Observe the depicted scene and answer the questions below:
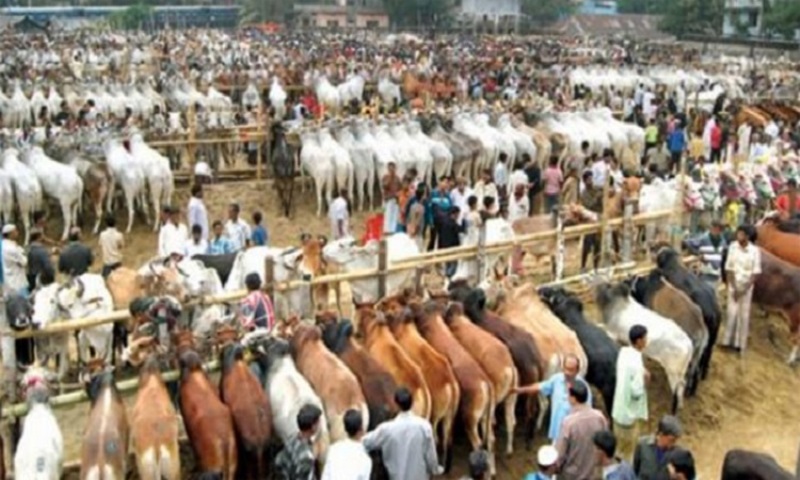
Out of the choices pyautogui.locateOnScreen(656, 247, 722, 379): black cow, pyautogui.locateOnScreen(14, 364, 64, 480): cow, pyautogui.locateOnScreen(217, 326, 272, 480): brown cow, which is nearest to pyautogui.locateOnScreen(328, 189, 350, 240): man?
pyautogui.locateOnScreen(656, 247, 722, 379): black cow

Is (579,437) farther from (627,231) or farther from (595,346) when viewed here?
(627,231)

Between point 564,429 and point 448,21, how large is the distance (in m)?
64.1

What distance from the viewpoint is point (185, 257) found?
11.3 m

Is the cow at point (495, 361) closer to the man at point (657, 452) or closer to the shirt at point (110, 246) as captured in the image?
the man at point (657, 452)

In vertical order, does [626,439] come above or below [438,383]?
below

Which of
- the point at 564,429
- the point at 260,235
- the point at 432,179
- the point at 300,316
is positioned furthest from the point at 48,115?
the point at 564,429

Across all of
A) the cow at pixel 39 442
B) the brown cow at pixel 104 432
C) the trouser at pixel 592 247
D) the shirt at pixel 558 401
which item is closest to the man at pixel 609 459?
the shirt at pixel 558 401

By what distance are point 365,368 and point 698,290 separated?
14.6 feet

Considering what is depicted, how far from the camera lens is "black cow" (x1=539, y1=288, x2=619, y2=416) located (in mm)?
9547

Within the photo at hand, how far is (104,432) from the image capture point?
7547 millimetres

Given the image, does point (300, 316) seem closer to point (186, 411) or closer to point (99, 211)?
point (186, 411)

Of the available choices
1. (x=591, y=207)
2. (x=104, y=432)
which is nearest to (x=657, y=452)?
(x=104, y=432)

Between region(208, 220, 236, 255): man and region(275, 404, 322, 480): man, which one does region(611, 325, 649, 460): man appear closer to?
region(275, 404, 322, 480): man

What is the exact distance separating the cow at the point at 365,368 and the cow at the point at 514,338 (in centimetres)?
136
